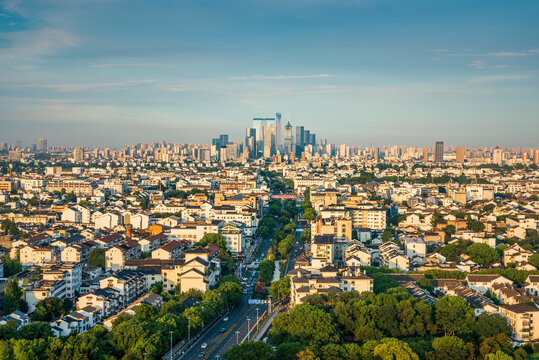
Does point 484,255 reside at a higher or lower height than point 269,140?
lower

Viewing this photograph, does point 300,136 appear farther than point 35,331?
Yes

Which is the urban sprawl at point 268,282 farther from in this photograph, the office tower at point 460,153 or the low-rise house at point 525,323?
the office tower at point 460,153

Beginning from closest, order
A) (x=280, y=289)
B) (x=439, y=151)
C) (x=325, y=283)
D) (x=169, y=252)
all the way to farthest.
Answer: (x=325, y=283), (x=280, y=289), (x=169, y=252), (x=439, y=151)

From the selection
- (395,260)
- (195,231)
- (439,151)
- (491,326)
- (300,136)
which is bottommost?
(491,326)

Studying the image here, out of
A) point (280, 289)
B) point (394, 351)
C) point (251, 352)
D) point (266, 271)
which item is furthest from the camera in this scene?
point (266, 271)

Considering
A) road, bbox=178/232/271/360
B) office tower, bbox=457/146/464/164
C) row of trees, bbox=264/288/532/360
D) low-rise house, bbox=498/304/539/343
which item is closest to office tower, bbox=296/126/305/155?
office tower, bbox=457/146/464/164

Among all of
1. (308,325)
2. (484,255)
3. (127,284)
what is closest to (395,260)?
(484,255)

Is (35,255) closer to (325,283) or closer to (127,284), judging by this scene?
(127,284)

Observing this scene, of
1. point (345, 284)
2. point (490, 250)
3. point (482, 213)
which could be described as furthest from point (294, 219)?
point (345, 284)

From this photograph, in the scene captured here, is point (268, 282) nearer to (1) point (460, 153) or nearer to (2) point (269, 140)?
(1) point (460, 153)
